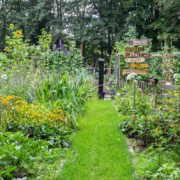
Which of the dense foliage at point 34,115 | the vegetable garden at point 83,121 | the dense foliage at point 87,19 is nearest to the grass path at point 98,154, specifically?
the vegetable garden at point 83,121

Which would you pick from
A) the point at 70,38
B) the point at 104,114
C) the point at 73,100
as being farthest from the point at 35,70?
the point at 70,38

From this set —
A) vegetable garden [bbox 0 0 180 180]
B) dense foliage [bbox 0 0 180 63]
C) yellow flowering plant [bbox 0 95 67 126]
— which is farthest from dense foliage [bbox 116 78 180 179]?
dense foliage [bbox 0 0 180 63]

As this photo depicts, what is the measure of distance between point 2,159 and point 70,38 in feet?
52.2

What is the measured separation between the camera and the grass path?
3168mm

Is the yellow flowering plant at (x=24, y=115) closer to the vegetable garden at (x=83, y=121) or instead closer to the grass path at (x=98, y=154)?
the vegetable garden at (x=83, y=121)

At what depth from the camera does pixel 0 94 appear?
5.51 m

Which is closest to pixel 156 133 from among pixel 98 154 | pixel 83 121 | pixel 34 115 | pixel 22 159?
pixel 98 154

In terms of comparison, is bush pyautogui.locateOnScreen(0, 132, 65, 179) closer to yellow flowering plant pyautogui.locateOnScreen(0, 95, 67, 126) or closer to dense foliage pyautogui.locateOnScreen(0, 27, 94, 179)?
dense foliage pyautogui.locateOnScreen(0, 27, 94, 179)

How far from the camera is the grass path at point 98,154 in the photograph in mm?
3168

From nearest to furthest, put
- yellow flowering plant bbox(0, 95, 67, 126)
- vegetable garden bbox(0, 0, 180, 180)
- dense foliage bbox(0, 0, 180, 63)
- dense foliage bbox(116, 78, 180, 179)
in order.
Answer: dense foliage bbox(116, 78, 180, 179), vegetable garden bbox(0, 0, 180, 180), yellow flowering plant bbox(0, 95, 67, 126), dense foliage bbox(0, 0, 180, 63)

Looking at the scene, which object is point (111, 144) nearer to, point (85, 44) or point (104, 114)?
point (104, 114)

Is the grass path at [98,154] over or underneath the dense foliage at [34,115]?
underneath

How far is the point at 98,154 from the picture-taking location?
150 inches

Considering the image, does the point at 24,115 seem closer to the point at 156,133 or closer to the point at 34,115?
the point at 34,115
